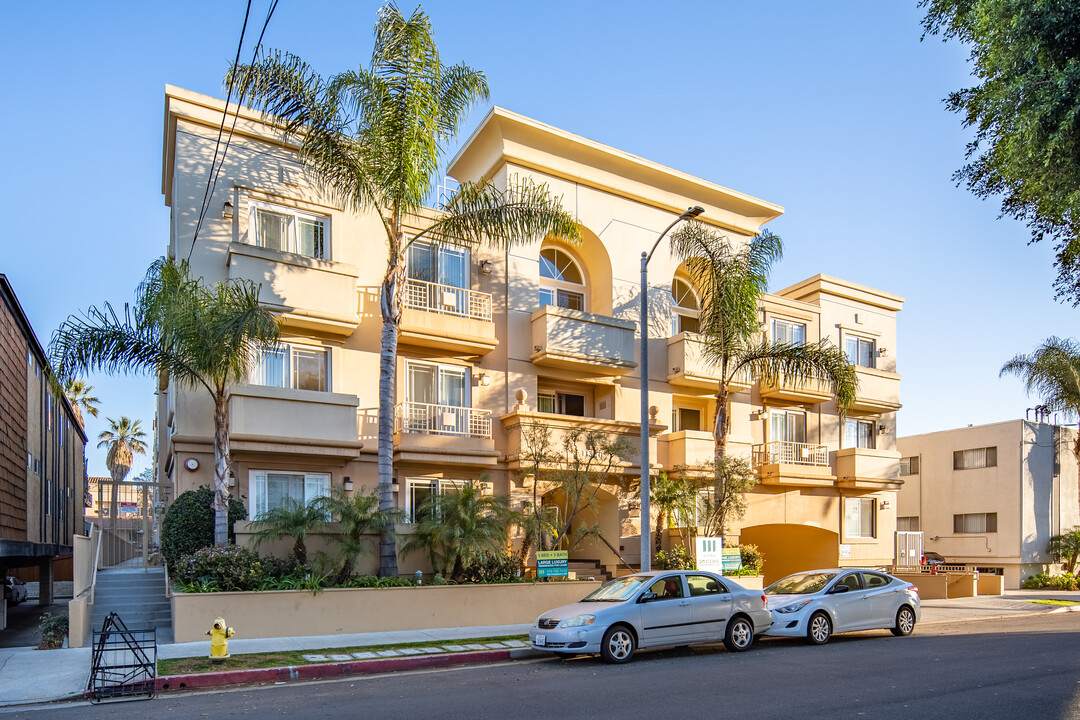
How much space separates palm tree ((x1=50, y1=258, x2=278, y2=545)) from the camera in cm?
1605

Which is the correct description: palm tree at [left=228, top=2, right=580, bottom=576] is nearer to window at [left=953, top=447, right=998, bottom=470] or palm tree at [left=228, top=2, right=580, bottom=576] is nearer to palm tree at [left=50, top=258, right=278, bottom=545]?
palm tree at [left=50, top=258, right=278, bottom=545]

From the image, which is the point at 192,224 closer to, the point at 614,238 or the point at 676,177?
the point at 614,238

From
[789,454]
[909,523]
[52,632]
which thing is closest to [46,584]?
[52,632]

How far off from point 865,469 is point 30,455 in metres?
26.8

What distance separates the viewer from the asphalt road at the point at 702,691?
9336 mm

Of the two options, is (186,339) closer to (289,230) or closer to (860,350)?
(289,230)

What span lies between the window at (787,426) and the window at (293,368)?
608 inches

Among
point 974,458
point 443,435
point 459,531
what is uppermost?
point 443,435

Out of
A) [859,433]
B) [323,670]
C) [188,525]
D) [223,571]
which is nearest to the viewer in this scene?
[323,670]

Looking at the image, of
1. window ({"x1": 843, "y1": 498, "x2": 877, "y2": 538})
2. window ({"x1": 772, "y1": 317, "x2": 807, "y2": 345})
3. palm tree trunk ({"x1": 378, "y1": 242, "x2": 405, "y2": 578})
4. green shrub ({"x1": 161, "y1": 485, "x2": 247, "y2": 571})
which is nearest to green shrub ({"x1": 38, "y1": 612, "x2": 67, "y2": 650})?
green shrub ({"x1": 161, "y1": 485, "x2": 247, "y2": 571})

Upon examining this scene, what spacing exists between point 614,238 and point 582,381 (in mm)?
4371

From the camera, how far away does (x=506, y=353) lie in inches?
902

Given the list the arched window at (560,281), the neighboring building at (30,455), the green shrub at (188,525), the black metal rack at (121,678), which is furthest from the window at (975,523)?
the neighboring building at (30,455)

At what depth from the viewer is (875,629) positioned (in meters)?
17.0
